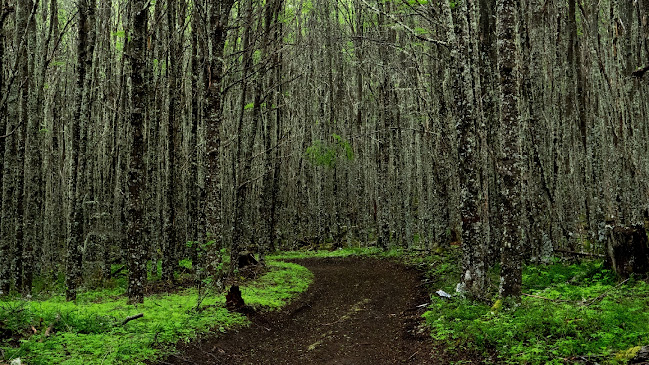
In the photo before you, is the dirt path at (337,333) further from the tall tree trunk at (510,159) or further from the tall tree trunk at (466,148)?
the tall tree trunk at (510,159)

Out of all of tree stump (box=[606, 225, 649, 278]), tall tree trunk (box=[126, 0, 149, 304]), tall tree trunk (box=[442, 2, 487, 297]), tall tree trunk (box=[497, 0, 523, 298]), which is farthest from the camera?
tall tree trunk (box=[126, 0, 149, 304])

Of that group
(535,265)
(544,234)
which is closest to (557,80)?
(544,234)

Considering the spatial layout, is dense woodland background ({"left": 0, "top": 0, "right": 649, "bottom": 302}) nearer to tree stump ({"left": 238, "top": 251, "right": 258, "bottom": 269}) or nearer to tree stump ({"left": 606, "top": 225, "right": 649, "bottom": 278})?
tree stump ({"left": 606, "top": 225, "right": 649, "bottom": 278})

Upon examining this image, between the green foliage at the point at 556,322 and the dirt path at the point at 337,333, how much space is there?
2.22 ft

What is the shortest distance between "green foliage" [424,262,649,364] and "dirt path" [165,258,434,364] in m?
0.68

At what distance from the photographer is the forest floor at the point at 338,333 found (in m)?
6.36

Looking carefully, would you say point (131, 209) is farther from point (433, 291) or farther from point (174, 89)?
point (433, 291)

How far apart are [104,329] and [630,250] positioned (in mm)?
9590

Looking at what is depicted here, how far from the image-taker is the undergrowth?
16.5 feet

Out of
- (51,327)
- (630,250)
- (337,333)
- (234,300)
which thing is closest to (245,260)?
(234,300)

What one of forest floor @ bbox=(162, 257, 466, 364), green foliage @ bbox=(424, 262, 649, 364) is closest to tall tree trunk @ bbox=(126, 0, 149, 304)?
forest floor @ bbox=(162, 257, 466, 364)

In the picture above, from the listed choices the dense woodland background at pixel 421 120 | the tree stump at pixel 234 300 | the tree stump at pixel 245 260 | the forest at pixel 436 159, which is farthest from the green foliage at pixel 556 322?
the tree stump at pixel 245 260

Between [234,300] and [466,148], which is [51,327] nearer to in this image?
[234,300]

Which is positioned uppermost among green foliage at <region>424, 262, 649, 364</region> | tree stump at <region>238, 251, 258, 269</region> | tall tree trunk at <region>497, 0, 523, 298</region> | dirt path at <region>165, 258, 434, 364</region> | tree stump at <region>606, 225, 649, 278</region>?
tall tree trunk at <region>497, 0, 523, 298</region>
